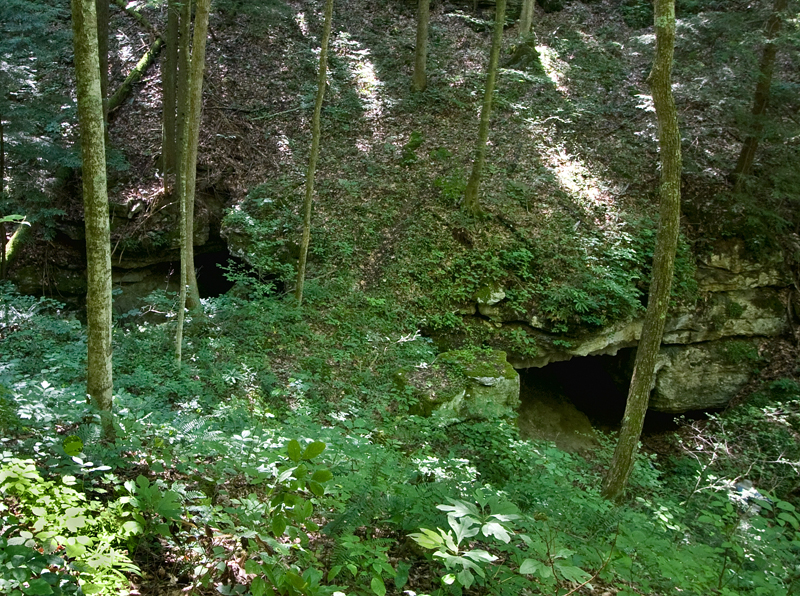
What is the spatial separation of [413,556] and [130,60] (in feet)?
49.6

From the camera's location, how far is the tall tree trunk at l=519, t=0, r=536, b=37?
1565cm

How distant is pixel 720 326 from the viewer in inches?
432

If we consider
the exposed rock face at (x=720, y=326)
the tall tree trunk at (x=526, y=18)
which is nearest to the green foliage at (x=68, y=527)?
the exposed rock face at (x=720, y=326)

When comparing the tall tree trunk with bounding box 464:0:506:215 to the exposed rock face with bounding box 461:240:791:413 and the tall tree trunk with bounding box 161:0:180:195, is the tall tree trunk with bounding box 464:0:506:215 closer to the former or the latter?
the exposed rock face with bounding box 461:240:791:413

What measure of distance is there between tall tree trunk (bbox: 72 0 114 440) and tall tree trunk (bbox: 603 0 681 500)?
5269 millimetres

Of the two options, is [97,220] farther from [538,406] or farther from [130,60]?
[130,60]

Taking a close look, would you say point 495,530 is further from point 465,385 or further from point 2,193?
point 2,193

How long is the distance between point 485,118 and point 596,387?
680cm

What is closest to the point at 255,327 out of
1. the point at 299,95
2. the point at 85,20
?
the point at 85,20

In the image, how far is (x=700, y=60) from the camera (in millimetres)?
13328

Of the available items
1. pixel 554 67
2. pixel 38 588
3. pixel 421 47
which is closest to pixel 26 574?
pixel 38 588

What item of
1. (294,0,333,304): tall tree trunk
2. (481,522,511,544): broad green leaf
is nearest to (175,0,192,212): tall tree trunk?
(294,0,333,304): tall tree trunk

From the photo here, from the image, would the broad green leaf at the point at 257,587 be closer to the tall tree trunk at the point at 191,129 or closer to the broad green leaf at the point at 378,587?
the broad green leaf at the point at 378,587

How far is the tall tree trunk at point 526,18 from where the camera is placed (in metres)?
15.6
